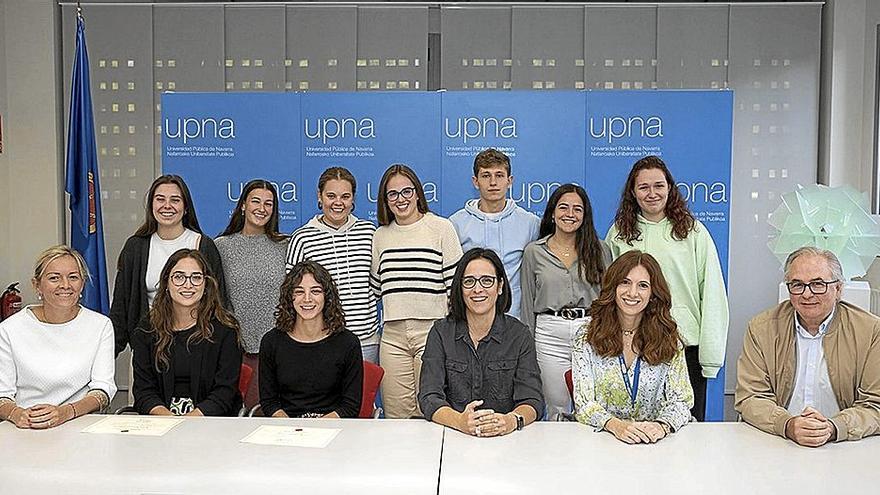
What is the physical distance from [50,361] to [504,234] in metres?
1.98

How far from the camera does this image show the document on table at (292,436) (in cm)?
254

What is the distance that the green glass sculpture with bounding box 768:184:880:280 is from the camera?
421 cm

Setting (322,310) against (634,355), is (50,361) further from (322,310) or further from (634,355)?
(634,355)

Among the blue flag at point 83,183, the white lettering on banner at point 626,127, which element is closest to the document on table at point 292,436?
the blue flag at point 83,183

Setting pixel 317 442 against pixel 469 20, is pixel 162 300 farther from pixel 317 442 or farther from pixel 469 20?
pixel 469 20

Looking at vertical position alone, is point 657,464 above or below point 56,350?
below

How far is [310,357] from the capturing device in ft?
10.6

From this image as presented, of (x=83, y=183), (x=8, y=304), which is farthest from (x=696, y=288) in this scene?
(x=8, y=304)

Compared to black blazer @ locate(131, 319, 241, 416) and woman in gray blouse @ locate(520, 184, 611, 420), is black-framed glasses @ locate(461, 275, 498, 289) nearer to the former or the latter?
woman in gray blouse @ locate(520, 184, 611, 420)

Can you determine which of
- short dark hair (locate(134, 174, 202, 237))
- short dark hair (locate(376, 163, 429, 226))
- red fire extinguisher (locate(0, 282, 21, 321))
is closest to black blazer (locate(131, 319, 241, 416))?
short dark hair (locate(134, 174, 202, 237))

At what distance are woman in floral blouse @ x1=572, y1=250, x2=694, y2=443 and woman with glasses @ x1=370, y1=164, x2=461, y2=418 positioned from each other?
943mm

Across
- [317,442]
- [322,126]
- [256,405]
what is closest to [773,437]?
[317,442]

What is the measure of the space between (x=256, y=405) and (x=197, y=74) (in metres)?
3.53

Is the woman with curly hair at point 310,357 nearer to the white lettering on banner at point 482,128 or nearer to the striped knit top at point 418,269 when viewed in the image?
the striped knit top at point 418,269
